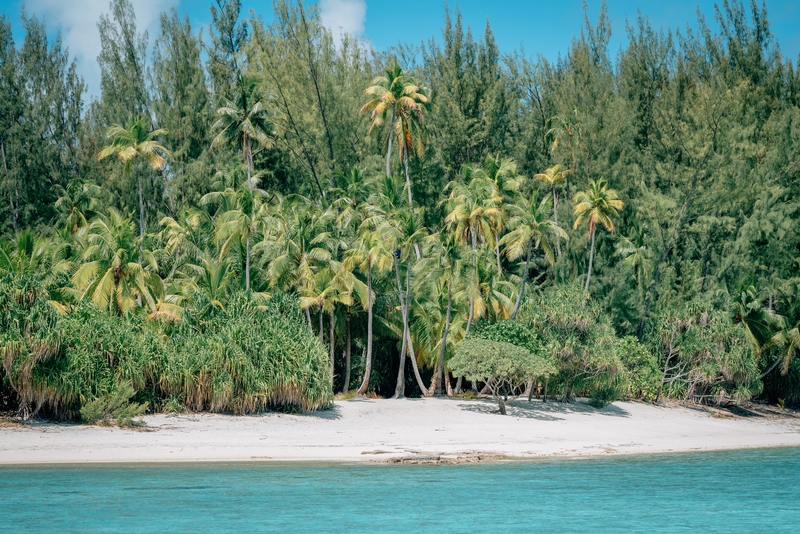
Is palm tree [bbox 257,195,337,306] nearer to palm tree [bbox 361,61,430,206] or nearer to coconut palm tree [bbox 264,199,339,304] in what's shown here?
coconut palm tree [bbox 264,199,339,304]

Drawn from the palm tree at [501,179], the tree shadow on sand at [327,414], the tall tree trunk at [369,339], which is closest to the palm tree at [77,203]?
the tall tree trunk at [369,339]

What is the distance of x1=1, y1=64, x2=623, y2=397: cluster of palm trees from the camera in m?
34.2

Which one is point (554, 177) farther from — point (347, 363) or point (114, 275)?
point (114, 275)

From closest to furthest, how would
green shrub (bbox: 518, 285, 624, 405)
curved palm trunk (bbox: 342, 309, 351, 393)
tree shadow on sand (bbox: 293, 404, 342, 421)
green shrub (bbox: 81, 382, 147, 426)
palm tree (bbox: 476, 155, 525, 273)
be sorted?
green shrub (bbox: 81, 382, 147, 426) < tree shadow on sand (bbox: 293, 404, 342, 421) < green shrub (bbox: 518, 285, 624, 405) < curved palm trunk (bbox: 342, 309, 351, 393) < palm tree (bbox: 476, 155, 525, 273)

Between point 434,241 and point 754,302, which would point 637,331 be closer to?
point 754,302

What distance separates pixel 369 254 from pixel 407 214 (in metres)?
2.58

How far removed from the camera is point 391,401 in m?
34.8

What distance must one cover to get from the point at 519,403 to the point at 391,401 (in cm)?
645

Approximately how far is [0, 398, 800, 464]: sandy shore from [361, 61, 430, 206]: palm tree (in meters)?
14.9

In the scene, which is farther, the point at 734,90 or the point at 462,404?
the point at 734,90

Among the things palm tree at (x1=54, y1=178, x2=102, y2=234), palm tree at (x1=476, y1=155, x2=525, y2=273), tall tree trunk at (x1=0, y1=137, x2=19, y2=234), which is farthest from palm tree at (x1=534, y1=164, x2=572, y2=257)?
tall tree trunk at (x1=0, y1=137, x2=19, y2=234)

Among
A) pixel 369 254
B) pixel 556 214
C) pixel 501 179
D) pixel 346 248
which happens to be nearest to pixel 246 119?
pixel 346 248

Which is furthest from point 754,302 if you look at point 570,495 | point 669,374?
point 570,495

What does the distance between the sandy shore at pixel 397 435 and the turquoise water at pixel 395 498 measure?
1.47 metres
